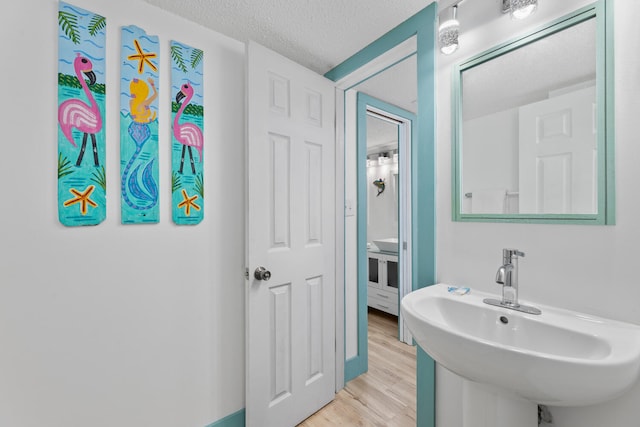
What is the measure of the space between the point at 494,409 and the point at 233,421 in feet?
4.29

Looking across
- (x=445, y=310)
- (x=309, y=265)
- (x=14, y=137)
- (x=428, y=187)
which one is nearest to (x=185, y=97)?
(x=14, y=137)

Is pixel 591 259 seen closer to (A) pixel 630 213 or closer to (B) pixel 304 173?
(A) pixel 630 213

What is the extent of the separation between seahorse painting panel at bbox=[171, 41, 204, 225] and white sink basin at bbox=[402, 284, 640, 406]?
1117 mm

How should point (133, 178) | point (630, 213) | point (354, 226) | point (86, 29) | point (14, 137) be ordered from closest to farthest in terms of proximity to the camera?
point (630, 213) → point (14, 137) → point (86, 29) → point (133, 178) → point (354, 226)

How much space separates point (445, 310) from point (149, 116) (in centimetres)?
158

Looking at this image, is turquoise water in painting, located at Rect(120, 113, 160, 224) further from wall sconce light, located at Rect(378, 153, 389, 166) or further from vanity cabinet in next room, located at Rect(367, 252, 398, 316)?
wall sconce light, located at Rect(378, 153, 389, 166)

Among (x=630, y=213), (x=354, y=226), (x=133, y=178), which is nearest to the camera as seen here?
(x=630, y=213)

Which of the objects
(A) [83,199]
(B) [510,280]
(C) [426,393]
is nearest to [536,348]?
(B) [510,280]

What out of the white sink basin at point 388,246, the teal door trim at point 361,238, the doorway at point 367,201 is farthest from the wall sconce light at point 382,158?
the teal door trim at point 361,238

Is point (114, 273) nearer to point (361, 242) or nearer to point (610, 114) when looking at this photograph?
point (361, 242)

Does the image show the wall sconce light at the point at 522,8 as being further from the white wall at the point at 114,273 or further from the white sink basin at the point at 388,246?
the white sink basin at the point at 388,246

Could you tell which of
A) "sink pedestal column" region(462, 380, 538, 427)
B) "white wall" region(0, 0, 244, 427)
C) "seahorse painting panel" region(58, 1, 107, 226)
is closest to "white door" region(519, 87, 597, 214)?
"sink pedestal column" region(462, 380, 538, 427)

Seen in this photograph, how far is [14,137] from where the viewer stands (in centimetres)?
95

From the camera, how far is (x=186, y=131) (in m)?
1.31
